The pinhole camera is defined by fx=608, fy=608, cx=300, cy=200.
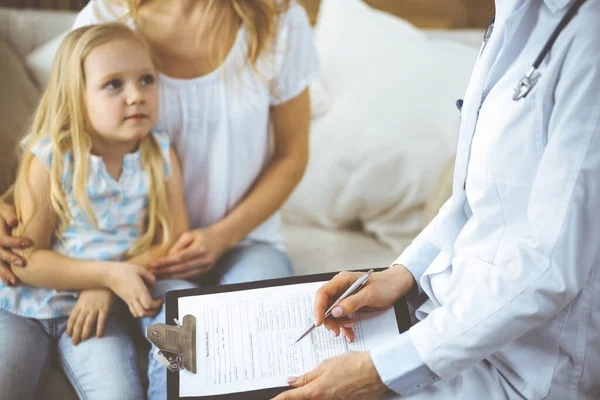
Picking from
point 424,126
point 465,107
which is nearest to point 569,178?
point 465,107

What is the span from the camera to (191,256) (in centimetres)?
119

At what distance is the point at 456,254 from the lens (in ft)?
2.90

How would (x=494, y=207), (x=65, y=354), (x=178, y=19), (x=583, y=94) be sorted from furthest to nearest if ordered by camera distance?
1. (x=178, y=19)
2. (x=65, y=354)
3. (x=494, y=207)
4. (x=583, y=94)

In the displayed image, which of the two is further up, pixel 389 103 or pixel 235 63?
pixel 235 63

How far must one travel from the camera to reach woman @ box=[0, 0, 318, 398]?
1.20 meters

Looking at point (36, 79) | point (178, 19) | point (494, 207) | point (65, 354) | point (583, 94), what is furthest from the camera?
point (36, 79)

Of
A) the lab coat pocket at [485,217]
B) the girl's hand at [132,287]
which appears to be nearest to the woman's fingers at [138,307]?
the girl's hand at [132,287]

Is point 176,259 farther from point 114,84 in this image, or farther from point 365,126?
point 365,126

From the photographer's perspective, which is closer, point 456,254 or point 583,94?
point 583,94

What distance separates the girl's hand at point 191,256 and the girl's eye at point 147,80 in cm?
30

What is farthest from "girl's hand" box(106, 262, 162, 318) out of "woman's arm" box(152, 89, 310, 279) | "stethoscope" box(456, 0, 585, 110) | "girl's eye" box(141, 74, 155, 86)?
"stethoscope" box(456, 0, 585, 110)

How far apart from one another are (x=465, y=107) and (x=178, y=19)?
0.62 m

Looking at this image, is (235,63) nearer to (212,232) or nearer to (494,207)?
(212,232)

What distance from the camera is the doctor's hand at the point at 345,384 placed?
2.71ft
